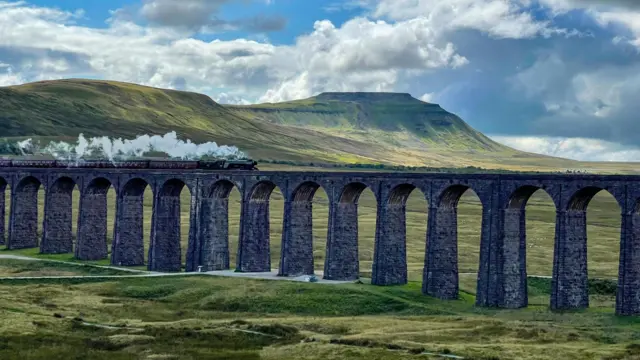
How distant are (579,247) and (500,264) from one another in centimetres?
726

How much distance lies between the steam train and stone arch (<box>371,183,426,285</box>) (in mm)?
22500

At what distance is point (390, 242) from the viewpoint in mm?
92375

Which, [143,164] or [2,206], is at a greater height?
[143,164]

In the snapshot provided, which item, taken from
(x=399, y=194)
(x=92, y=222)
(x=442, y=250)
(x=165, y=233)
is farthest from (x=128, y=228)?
(x=442, y=250)

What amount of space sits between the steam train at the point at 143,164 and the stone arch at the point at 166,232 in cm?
362

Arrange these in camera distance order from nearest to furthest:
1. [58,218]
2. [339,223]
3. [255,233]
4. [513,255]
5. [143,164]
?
[513,255]
[339,223]
[255,233]
[143,164]
[58,218]

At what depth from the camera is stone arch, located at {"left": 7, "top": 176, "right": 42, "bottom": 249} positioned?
125688 millimetres

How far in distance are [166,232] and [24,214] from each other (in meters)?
28.2

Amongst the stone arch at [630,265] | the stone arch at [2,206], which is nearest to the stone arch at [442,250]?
the stone arch at [630,265]

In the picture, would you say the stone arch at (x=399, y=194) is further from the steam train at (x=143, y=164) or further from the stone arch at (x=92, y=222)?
the stone arch at (x=92, y=222)

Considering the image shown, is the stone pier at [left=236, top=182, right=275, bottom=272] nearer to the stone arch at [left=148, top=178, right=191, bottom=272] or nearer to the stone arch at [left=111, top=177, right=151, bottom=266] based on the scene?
the stone arch at [left=148, top=178, right=191, bottom=272]

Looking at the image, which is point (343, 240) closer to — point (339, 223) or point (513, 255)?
point (339, 223)

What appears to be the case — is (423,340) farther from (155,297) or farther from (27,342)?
(155,297)

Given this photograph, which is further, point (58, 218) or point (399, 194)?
point (58, 218)
